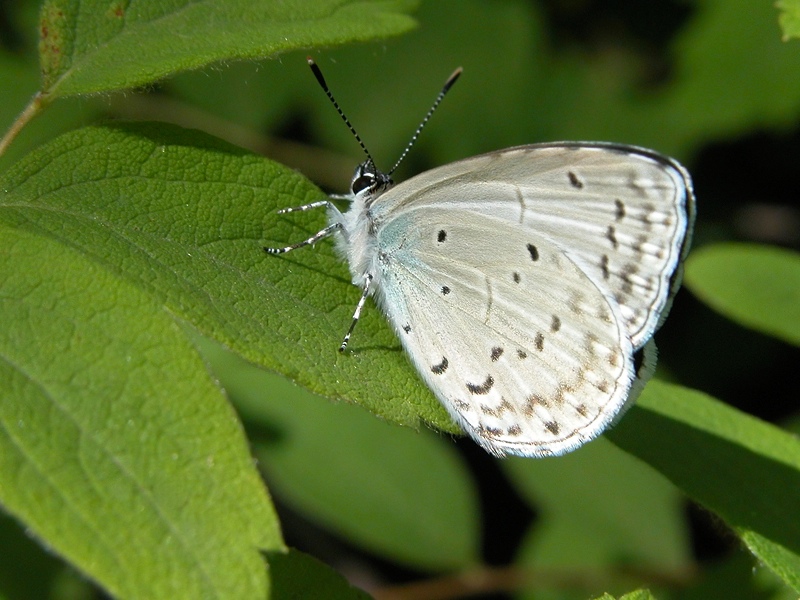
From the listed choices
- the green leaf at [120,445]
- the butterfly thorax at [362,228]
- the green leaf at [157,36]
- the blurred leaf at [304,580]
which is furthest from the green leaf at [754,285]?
the green leaf at [120,445]

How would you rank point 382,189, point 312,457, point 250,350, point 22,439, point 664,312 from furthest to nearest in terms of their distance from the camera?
point 312,457
point 382,189
point 664,312
point 250,350
point 22,439

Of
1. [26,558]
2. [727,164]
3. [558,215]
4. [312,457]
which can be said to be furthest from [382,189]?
[727,164]

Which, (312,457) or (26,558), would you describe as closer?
(26,558)

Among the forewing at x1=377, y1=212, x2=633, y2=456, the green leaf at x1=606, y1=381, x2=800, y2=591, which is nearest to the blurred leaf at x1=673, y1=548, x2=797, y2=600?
the green leaf at x1=606, y1=381, x2=800, y2=591

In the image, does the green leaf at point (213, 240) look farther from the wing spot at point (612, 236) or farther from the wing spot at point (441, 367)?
the wing spot at point (612, 236)

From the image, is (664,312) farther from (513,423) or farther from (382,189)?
(382,189)

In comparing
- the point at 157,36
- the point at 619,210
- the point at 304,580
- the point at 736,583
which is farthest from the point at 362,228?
the point at 736,583

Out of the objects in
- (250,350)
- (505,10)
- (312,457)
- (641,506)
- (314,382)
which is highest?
(250,350)

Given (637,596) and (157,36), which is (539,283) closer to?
(637,596)
